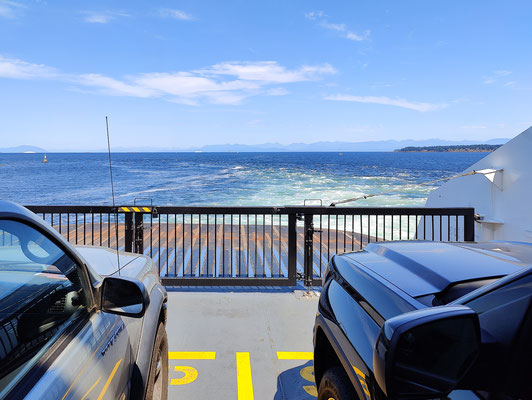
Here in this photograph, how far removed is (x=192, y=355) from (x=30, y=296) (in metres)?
2.64

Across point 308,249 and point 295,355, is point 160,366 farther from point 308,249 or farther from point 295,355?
point 308,249

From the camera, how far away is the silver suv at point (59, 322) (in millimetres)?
1371

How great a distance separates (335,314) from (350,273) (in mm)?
233

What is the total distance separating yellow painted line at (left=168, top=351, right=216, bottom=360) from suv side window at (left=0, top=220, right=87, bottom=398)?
2345 mm

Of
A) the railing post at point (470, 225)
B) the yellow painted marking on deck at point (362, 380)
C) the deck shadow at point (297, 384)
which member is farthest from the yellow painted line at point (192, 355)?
the railing post at point (470, 225)

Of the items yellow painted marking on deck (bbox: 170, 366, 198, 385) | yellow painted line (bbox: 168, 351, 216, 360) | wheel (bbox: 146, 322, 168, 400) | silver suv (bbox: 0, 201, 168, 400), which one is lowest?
yellow painted line (bbox: 168, 351, 216, 360)

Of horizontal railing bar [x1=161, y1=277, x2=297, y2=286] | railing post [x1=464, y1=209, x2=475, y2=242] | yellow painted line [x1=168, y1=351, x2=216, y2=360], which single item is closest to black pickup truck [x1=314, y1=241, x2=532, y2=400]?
yellow painted line [x1=168, y1=351, x2=216, y2=360]

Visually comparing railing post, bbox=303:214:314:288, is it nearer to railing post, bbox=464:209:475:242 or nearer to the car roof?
railing post, bbox=464:209:475:242

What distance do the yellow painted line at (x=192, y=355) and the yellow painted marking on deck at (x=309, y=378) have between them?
0.86 m

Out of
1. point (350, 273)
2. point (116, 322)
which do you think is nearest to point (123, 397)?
point (116, 322)

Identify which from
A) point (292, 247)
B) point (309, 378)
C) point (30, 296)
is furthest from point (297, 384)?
point (292, 247)

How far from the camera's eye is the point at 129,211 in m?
5.95

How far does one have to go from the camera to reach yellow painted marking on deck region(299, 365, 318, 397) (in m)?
3.44

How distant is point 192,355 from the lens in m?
4.06
